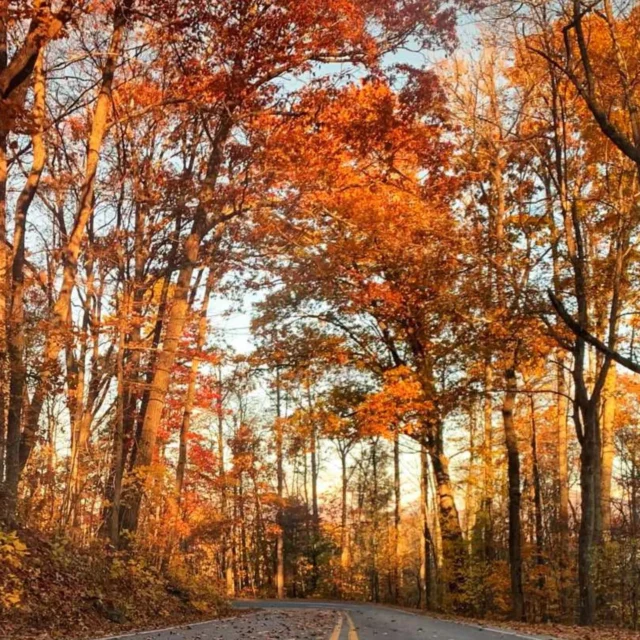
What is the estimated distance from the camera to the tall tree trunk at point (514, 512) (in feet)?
56.5

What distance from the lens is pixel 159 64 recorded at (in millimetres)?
15414

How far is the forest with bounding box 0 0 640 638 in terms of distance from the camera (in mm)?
11523

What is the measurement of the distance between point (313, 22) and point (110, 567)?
35.3ft

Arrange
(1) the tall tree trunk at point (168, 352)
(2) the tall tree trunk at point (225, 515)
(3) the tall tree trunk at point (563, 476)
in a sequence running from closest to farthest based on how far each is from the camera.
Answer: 1. (1) the tall tree trunk at point (168, 352)
2. (3) the tall tree trunk at point (563, 476)
3. (2) the tall tree trunk at point (225, 515)

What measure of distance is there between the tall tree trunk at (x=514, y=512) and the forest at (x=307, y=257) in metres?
0.10

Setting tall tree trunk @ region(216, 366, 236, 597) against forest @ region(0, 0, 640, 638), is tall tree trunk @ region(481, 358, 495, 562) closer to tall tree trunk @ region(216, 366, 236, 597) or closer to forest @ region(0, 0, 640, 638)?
forest @ region(0, 0, 640, 638)

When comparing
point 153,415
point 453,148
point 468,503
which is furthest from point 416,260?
point 468,503

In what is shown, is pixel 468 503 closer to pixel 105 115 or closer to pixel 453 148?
pixel 453 148

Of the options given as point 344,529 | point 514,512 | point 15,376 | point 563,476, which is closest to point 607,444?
point 563,476

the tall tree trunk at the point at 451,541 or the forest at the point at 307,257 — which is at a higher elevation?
the forest at the point at 307,257

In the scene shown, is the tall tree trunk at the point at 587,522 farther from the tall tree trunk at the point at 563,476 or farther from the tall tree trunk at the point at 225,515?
the tall tree trunk at the point at 225,515

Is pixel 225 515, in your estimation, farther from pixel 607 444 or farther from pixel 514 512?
pixel 607 444

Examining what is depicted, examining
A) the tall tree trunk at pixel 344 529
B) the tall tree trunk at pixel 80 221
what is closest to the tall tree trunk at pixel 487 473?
the tall tree trunk at pixel 80 221

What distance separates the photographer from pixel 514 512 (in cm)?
1783
